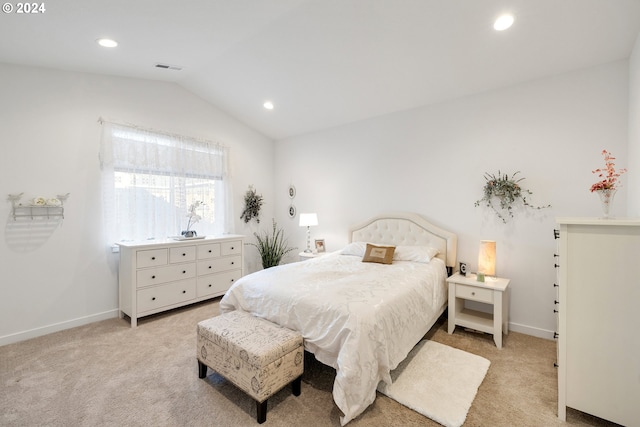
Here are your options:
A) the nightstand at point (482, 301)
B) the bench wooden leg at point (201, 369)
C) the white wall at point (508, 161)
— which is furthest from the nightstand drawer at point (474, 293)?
the bench wooden leg at point (201, 369)

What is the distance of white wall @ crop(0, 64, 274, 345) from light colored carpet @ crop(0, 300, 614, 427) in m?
0.41

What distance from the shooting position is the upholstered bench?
1777 millimetres

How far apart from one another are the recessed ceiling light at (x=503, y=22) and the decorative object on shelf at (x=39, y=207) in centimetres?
465

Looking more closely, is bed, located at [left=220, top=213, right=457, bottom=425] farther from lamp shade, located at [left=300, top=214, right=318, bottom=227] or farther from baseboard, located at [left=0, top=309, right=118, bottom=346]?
baseboard, located at [left=0, top=309, right=118, bottom=346]

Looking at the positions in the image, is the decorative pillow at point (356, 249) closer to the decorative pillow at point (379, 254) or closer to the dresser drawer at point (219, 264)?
the decorative pillow at point (379, 254)

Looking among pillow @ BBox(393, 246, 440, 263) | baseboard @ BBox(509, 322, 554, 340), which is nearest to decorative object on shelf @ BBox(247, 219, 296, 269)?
pillow @ BBox(393, 246, 440, 263)

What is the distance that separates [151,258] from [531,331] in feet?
14.4

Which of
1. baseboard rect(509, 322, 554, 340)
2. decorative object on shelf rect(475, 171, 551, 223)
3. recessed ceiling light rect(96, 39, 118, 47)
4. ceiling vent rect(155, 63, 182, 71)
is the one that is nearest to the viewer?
recessed ceiling light rect(96, 39, 118, 47)

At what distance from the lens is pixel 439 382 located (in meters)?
2.15

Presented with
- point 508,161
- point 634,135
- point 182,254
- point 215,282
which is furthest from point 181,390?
point 634,135

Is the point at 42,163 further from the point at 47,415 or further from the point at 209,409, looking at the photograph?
the point at 209,409

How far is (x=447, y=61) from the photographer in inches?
113

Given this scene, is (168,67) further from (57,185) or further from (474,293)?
(474,293)

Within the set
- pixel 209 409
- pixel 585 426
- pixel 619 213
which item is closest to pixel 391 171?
pixel 619 213
